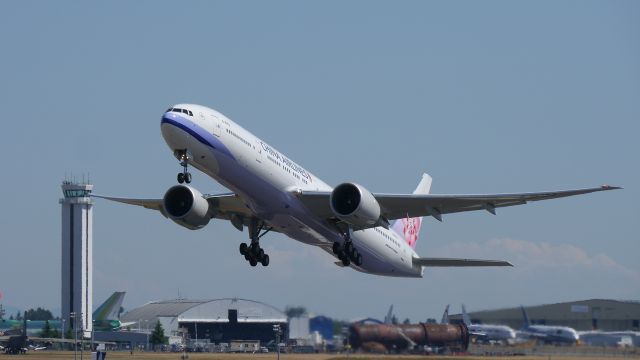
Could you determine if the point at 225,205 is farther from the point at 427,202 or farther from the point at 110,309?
the point at 110,309

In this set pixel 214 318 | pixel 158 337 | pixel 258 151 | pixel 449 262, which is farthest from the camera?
pixel 214 318

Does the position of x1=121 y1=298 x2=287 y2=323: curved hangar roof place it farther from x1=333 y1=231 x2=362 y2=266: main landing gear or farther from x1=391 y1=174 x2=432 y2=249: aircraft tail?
x1=333 y1=231 x2=362 y2=266: main landing gear

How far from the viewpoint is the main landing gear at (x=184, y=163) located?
38938mm

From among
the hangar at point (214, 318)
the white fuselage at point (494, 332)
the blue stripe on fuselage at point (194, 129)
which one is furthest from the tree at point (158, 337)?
the blue stripe on fuselage at point (194, 129)

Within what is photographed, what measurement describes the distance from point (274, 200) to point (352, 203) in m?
3.12

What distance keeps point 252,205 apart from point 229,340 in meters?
53.3

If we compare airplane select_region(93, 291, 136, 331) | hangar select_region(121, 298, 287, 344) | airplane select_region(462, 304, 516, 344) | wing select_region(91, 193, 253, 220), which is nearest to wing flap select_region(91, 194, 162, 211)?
wing select_region(91, 193, 253, 220)

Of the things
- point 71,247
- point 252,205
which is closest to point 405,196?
point 252,205

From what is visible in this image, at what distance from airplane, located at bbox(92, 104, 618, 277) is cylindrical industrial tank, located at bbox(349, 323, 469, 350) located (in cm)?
975

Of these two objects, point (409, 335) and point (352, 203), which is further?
point (409, 335)

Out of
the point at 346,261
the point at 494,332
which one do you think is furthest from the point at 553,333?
the point at 346,261

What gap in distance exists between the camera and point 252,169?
1581 inches

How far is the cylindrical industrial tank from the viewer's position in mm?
59094

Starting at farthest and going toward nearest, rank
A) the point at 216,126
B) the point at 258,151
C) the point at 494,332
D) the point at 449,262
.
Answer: the point at 494,332, the point at 449,262, the point at 258,151, the point at 216,126
